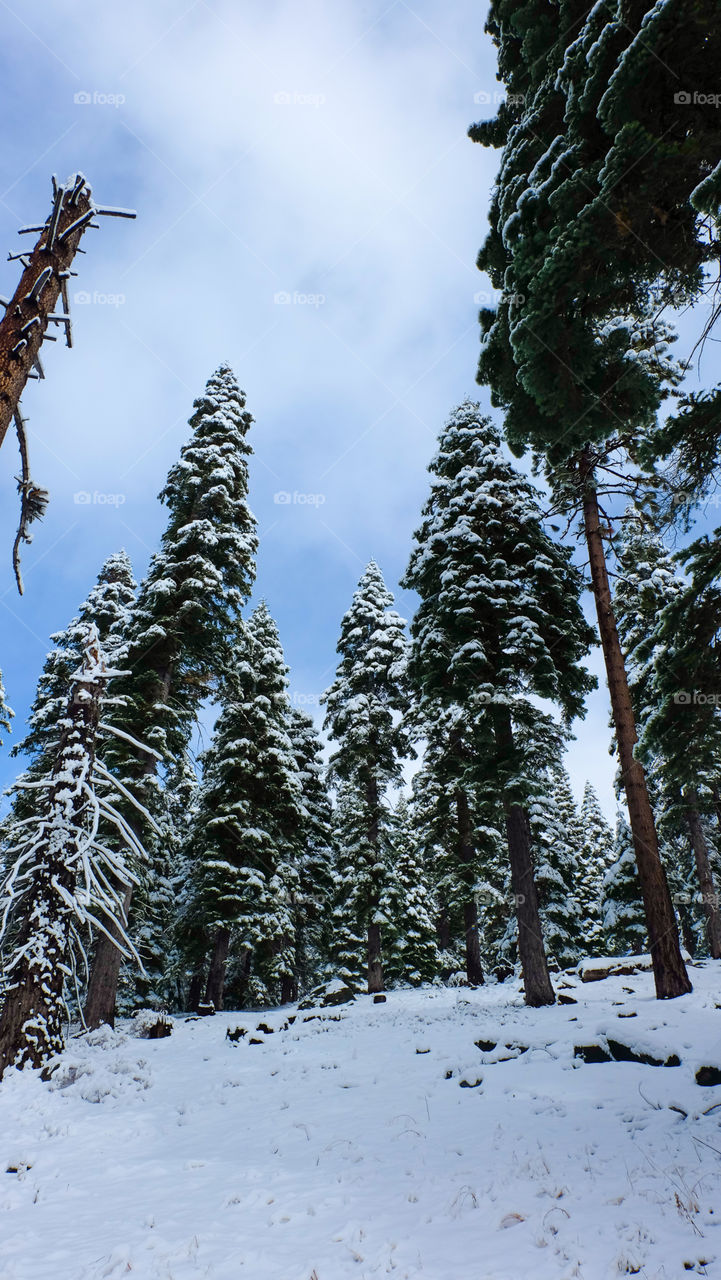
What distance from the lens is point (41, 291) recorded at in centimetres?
411

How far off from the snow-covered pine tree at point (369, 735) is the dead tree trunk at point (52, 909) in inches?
435

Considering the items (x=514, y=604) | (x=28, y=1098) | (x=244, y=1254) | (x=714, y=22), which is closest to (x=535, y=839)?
(x=514, y=604)

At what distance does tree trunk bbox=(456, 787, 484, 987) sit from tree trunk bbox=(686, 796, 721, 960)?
8012 mm

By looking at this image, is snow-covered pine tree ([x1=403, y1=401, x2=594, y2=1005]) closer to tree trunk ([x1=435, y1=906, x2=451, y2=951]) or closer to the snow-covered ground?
the snow-covered ground

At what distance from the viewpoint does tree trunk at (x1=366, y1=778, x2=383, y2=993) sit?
2151cm

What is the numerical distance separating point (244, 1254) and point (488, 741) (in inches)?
447

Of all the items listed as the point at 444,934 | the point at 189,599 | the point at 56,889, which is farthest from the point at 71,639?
the point at 444,934

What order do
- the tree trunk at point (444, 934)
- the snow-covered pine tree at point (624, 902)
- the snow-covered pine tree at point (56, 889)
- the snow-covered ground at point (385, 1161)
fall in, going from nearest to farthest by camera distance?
the snow-covered ground at point (385, 1161) < the snow-covered pine tree at point (56, 889) < the snow-covered pine tree at point (624, 902) < the tree trunk at point (444, 934)

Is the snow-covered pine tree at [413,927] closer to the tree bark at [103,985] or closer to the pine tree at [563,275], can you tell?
the tree bark at [103,985]

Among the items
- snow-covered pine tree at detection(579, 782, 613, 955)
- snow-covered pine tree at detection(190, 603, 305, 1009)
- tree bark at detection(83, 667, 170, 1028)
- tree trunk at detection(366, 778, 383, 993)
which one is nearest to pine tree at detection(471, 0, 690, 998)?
tree bark at detection(83, 667, 170, 1028)

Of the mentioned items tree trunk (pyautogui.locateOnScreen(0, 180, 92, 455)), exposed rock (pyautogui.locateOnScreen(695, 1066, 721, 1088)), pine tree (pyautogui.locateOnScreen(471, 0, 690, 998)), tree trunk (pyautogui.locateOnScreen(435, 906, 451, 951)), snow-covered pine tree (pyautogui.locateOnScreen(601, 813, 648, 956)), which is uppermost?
pine tree (pyautogui.locateOnScreen(471, 0, 690, 998))

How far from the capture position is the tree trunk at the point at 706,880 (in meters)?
22.4

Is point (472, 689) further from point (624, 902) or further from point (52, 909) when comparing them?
point (624, 902)

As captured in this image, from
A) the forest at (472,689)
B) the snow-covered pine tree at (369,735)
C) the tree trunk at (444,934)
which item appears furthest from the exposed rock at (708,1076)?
the tree trunk at (444,934)
